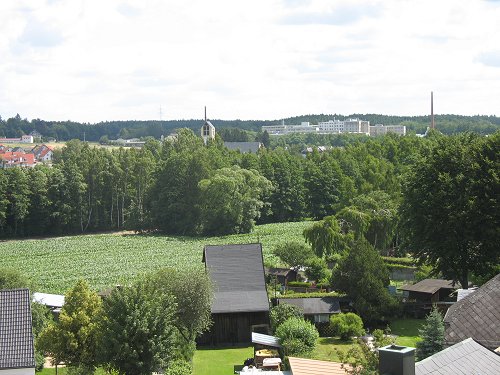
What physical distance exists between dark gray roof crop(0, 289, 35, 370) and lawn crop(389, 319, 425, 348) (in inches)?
551

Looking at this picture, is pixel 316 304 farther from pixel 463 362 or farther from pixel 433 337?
pixel 463 362

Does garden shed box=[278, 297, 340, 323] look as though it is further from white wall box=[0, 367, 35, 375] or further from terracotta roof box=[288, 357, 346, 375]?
white wall box=[0, 367, 35, 375]

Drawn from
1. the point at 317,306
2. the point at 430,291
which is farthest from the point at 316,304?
the point at 430,291

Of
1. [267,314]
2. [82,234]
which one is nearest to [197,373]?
[267,314]

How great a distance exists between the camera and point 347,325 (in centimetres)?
2900

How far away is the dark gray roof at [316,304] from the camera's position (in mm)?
30484

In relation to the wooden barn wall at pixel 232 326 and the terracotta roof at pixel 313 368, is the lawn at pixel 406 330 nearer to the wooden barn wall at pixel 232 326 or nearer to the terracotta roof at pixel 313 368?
the wooden barn wall at pixel 232 326

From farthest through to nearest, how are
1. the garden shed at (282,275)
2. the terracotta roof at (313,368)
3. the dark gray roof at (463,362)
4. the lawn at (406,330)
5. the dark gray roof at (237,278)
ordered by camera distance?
the garden shed at (282,275) → the dark gray roof at (237,278) → the lawn at (406,330) → the terracotta roof at (313,368) → the dark gray roof at (463,362)

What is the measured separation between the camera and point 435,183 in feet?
110

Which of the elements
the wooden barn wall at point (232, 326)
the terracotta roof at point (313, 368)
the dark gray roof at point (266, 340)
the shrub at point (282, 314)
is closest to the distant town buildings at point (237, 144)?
the wooden barn wall at point (232, 326)

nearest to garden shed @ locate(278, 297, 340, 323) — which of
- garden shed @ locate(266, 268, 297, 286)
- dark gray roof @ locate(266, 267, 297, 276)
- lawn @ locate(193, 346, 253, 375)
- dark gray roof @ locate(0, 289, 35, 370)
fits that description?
lawn @ locate(193, 346, 253, 375)

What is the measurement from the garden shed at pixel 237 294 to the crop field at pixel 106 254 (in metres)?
13.2

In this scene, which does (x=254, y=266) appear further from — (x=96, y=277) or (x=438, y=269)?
(x=96, y=277)

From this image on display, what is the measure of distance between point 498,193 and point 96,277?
93.8ft
